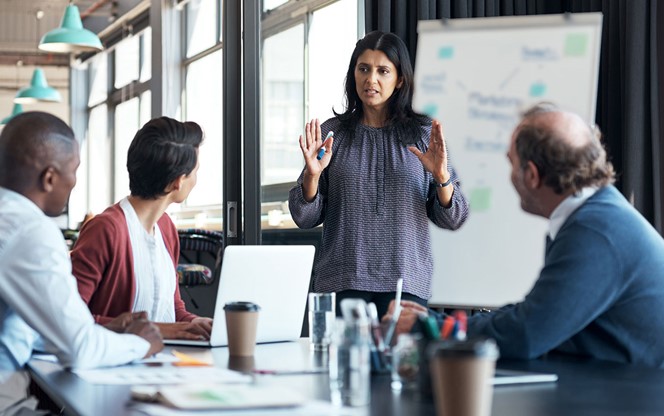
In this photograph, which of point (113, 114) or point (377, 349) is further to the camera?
point (113, 114)

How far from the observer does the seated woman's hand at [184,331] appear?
88.6 inches

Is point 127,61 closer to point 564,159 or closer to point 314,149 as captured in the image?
point 314,149

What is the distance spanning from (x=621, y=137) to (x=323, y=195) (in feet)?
4.57

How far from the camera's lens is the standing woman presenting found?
308 cm

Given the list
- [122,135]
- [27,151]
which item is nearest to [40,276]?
[27,151]

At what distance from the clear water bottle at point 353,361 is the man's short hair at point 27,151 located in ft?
2.66

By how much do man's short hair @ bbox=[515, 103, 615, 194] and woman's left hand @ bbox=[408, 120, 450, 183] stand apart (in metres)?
0.95

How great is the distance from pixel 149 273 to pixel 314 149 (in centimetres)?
83

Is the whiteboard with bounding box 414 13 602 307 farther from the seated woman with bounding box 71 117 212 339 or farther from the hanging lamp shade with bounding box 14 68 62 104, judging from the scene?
the hanging lamp shade with bounding box 14 68 62 104

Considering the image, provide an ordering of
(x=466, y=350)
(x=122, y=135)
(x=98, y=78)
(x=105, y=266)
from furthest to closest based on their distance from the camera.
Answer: (x=98, y=78) < (x=122, y=135) < (x=105, y=266) < (x=466, y=350)

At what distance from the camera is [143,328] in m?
1.98

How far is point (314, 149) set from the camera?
10.1 ft

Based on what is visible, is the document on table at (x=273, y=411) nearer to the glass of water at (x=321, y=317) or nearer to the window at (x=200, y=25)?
the glass of water at (x=321, y=317)

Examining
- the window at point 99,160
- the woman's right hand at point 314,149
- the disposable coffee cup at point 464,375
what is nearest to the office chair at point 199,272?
the woman's right hand at point 314,149
